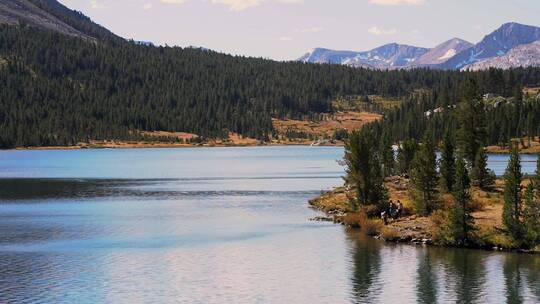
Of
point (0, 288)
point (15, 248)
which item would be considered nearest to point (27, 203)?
point (15, 248)

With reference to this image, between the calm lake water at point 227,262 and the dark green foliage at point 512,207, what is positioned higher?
the dark green foliage at point 512,207

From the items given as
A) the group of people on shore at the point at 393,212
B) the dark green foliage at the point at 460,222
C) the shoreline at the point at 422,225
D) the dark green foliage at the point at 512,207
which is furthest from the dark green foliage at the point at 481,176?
the dark green foliage at the point at 512,207

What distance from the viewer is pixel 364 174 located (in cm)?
11262

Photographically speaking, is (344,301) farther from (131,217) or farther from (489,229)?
(131,217)

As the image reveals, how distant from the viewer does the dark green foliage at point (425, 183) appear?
339 feet

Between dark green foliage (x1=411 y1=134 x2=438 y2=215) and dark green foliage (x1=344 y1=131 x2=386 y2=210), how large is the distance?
633 centimetres

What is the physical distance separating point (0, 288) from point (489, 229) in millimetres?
57040

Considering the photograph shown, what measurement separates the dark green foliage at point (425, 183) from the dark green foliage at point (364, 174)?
20.8 ft

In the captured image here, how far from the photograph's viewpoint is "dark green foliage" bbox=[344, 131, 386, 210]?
11169 centimetres

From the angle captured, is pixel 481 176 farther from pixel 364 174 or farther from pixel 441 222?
pixel 441 222

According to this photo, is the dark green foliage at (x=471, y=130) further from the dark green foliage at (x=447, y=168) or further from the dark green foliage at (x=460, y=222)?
the dark green foliage at (x=460, y=222)

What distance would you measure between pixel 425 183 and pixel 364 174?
11.4 metres

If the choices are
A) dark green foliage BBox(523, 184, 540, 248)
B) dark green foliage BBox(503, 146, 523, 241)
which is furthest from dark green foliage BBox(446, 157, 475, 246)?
dark green foliage BBox(523, 184, 540, 248)

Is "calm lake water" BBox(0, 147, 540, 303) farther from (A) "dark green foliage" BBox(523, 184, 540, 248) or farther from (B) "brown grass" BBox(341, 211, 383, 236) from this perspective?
(A) "dark green foliage" BBox(523, 184, 540, 248)
